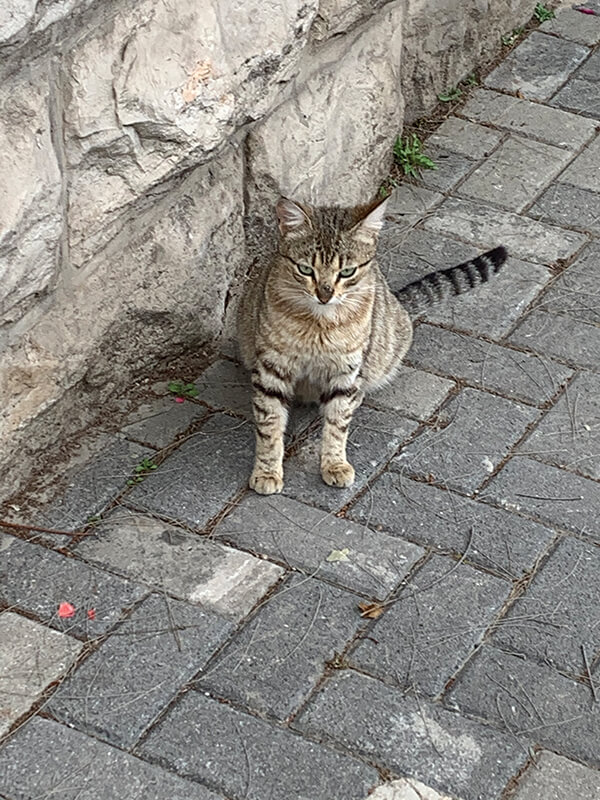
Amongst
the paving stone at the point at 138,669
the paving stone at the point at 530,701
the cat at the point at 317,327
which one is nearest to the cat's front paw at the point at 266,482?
the cat at the point at 317,327

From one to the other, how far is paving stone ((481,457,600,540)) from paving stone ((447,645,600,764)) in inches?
24.6

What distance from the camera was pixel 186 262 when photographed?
13.7 ft

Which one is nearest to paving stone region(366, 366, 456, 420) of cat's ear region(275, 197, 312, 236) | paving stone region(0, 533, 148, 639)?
cat's ear region(275, 197, 312, 236)

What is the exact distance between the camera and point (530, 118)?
19.1ft

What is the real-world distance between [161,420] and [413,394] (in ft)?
2.99

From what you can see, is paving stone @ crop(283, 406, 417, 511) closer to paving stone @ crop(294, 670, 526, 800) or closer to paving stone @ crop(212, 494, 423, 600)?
paving stone @ crop(212, 494, 423, 600)

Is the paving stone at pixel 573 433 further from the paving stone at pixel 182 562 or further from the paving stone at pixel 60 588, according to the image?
the paving stone at pixel 60 588

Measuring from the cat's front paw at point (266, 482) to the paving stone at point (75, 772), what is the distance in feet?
3.52

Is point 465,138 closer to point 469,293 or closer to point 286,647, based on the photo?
point 469,293

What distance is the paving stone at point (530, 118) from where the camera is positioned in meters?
5.72

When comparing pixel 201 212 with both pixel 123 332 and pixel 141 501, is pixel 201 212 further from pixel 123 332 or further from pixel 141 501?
pixel 141 501

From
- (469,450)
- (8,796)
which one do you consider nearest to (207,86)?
(469,450)

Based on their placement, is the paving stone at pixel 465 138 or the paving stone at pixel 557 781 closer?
the paving stone at pixel 557 781

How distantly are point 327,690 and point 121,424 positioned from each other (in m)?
1.30
